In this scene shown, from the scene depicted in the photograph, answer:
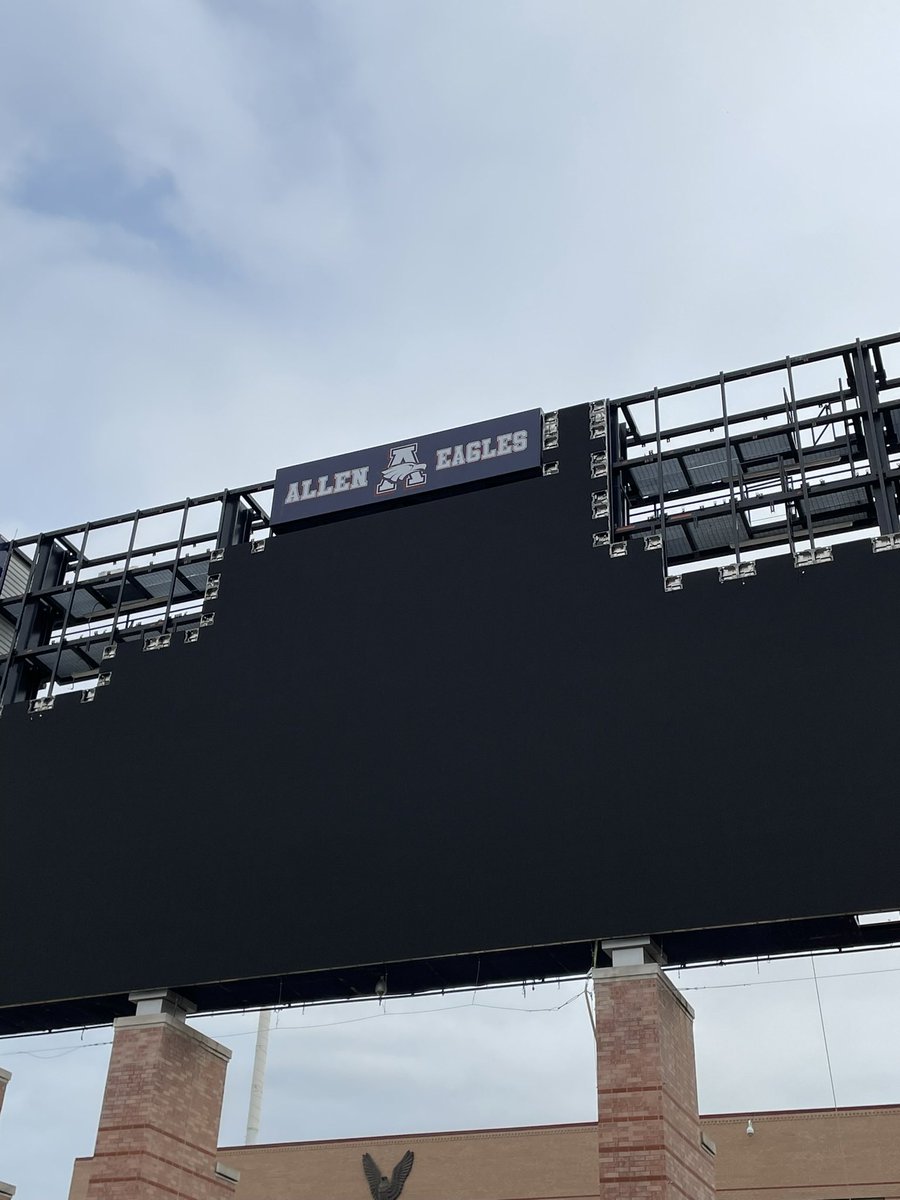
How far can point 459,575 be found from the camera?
29.4m

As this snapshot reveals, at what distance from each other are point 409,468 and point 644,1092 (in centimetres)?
1521

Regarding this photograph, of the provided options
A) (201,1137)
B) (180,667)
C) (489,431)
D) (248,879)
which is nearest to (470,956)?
(248,879)

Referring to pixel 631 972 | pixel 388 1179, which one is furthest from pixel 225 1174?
pixel 388 1179

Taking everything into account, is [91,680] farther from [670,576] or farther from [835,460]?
[835,460]

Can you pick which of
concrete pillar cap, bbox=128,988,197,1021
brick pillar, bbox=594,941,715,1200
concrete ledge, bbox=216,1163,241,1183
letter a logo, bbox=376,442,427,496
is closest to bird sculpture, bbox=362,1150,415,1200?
concrete ledge, bbox=216,1163,241,1183

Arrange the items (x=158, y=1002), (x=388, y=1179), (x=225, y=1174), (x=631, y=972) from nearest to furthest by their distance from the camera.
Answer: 1. (x=631, y=972)
2. (x=158, y=1002)
3. (x=225, y=1174)
4. (x=388, y=1179)

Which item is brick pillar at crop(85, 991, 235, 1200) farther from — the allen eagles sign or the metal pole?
the metal pole

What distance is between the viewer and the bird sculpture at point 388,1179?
145ft

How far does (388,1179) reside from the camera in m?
44.3

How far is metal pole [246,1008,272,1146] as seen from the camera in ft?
211

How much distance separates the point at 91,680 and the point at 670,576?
14901mm

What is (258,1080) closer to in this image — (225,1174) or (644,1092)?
(225,1174)

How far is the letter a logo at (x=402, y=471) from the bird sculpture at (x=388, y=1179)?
24.7m

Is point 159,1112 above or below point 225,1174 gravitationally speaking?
above
